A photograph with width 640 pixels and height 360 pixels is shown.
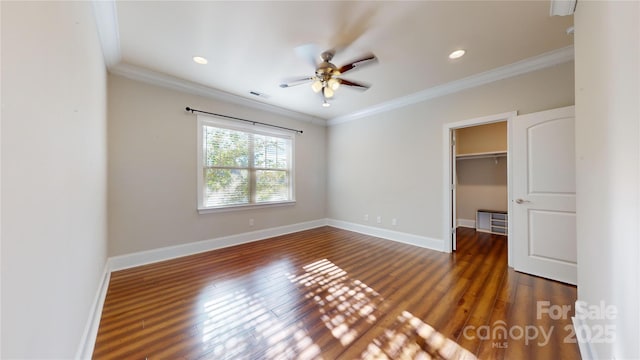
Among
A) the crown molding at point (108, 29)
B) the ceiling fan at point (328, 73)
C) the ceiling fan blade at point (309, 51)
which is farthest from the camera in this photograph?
the ceiling fan at point (328, 73)

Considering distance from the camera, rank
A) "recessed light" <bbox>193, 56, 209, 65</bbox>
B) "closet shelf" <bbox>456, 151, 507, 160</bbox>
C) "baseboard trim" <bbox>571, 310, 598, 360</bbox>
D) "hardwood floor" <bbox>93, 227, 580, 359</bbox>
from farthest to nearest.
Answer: "closet shelf" <bbox>456, 151, 507, 160</bbox> → "recessed light" <bbox>193, 56, 209, 65</bbox> → "hardwood floor" <bbox>93, 227, 580, 359</bbox> → "baseboard trim" <bbox>571, 310, 598, 360</bbox>

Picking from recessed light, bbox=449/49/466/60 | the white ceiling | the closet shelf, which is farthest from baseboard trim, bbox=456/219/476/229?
recessed light, bbox=449/49/466/60

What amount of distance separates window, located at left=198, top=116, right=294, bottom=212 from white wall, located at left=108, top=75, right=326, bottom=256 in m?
0.16

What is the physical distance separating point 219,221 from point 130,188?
4.21ft

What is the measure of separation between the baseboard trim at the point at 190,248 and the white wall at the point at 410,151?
159cm

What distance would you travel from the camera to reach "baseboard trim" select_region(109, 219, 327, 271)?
281cm

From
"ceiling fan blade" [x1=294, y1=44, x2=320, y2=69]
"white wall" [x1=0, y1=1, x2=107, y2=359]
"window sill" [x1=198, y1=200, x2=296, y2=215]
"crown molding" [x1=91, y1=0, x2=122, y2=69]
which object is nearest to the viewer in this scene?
"white wall" [x1=0, y1=1, x2=107, y2=359]

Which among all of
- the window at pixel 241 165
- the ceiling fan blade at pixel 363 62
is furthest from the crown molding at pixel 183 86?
the ceiling fan blade at pixel 363 62

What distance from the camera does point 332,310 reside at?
195cm

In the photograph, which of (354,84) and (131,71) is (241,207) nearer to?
(131,71)

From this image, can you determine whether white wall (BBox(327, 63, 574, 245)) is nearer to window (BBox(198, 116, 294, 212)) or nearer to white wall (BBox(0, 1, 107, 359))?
window (BBox(198, 116, 294, 212))

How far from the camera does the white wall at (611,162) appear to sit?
0.86 metres

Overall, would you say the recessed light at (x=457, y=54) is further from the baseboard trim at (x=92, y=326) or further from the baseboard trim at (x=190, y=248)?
the baseboard trim at (x=92, y=326)

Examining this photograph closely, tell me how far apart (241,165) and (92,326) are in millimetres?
2722
